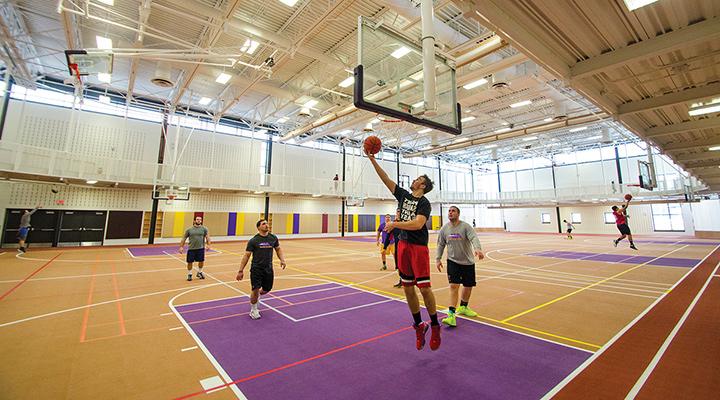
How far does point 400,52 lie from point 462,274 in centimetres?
426

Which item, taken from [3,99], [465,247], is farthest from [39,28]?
[465,247]

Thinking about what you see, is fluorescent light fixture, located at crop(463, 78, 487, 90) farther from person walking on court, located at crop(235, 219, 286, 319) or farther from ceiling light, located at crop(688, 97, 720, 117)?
person walking on court, located at crop(235, 219, 286, 319)

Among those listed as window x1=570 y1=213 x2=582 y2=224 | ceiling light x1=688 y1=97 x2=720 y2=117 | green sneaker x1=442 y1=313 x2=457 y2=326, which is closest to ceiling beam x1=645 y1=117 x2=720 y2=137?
ceiling light x1=688 y1=97 x2=720 y2=117

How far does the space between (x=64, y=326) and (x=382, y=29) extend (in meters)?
7.18

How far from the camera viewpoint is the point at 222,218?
75.3 feet

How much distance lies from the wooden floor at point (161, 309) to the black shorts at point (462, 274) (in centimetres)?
70

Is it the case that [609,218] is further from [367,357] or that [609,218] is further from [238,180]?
[367,357]

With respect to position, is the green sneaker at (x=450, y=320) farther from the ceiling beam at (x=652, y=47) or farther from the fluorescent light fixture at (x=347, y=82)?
the fluorescent light fixture at (x=347, y=82)

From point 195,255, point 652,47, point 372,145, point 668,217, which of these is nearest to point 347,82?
point 195,255

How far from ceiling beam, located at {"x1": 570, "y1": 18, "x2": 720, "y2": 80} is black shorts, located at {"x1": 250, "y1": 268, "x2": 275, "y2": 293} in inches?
258

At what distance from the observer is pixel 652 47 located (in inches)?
175

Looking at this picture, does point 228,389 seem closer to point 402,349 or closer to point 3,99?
point 402,349

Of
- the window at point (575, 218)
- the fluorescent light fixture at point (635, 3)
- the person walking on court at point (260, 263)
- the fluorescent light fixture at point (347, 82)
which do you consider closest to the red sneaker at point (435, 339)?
the person walking on court at point (260, 263)

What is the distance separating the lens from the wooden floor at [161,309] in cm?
308
